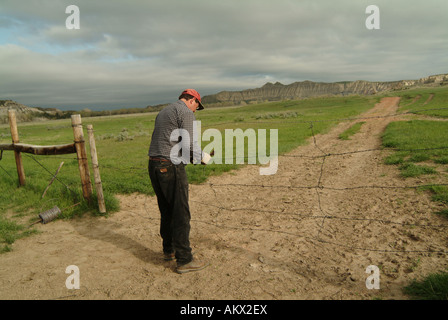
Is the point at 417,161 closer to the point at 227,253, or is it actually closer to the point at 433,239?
the point at 433,239

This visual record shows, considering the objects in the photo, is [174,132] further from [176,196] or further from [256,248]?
[256,248]

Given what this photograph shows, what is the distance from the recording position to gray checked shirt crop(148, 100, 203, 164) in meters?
3.78

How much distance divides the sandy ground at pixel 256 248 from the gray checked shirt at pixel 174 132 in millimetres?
1847

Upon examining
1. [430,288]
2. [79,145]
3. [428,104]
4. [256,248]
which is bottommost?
[256,248]

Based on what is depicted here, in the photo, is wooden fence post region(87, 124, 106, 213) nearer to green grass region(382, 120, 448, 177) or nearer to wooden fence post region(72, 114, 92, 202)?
wooden fence post region(72, 114, 92, 202)

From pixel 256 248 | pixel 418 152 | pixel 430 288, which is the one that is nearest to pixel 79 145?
pixel 256 248

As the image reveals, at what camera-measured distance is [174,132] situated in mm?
3795

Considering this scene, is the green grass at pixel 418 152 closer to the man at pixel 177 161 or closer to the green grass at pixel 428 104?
the green grass at pixel 428 104

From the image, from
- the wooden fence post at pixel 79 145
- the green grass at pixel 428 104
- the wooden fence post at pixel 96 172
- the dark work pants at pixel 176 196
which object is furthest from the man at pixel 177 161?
the green grass at pixel 428 104

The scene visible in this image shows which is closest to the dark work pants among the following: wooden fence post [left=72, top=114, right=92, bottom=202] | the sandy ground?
the sandy ground

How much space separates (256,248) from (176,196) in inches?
69.1

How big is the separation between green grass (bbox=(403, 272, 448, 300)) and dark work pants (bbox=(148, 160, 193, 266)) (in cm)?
290

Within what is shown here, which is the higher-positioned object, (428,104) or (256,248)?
(428,104)
